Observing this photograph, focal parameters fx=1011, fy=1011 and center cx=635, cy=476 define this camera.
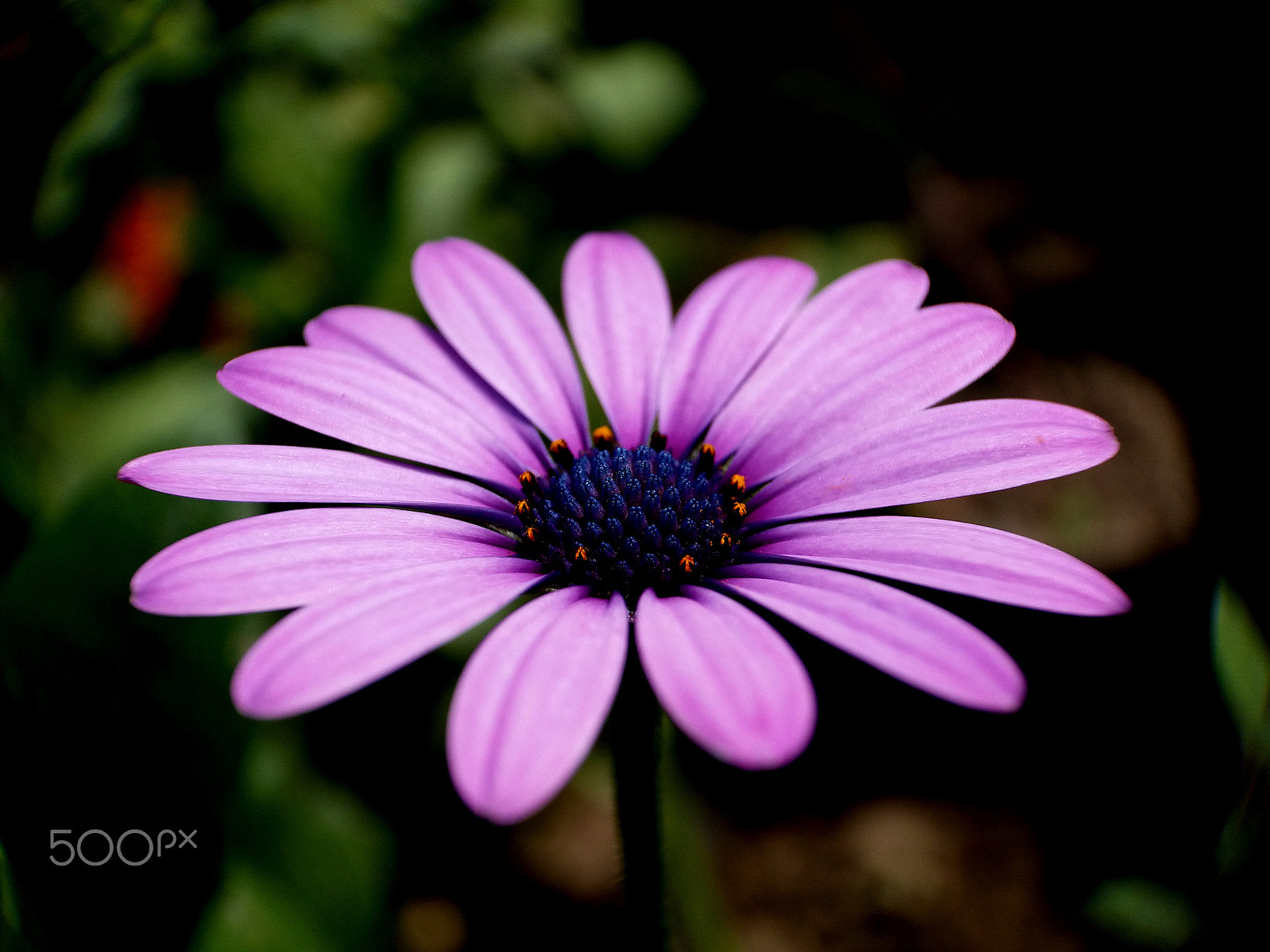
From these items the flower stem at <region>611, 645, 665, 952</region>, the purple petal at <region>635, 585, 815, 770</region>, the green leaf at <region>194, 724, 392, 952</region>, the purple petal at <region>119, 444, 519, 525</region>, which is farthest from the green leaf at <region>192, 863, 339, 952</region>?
the purple petal at <region>635, 585, 815, 770</region>

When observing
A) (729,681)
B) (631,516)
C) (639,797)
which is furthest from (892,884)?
(729,681)

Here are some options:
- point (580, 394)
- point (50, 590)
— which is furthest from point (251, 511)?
point (580, 394)

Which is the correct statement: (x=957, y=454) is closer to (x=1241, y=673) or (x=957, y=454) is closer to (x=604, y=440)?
(x=1241, y=673)

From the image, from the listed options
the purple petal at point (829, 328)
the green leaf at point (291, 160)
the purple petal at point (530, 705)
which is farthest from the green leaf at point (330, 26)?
the purple petal at point (530, 705)

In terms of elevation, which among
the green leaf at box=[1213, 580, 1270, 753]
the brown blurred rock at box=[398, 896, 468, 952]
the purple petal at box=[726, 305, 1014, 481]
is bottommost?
the brown blurred rock at box=[398, 896, 468, 952]

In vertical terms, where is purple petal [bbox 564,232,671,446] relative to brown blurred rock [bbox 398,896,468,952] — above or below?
above

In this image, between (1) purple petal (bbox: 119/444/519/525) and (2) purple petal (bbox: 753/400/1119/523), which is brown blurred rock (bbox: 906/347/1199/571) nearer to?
(2) purple petal (bbox: 753/400/1119/523)

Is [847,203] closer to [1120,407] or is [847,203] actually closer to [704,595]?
[1120,407]
